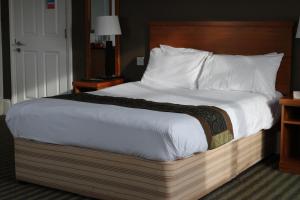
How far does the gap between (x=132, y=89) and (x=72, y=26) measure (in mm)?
1709

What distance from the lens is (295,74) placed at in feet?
15.3

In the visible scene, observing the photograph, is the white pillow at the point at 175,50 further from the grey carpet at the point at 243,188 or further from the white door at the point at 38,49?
the white door at the point at 38,49

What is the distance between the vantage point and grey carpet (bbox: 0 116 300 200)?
11.9 ft

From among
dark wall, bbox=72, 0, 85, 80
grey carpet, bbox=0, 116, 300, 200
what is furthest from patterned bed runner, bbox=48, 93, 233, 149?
dark wall, bbox=72, 0, 85, 80

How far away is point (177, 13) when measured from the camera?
5.31 m

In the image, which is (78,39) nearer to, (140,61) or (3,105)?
(140,61)

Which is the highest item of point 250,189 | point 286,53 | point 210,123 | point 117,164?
point 286,53

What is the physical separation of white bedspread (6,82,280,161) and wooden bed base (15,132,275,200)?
0.06m

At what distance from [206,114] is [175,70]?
4.95 feet

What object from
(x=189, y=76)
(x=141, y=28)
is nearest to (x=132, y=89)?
(x=189, y=76)

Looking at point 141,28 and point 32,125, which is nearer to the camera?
point 32,125

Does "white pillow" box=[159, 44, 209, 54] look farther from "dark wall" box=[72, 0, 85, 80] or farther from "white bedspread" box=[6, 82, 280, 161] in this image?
"dark wall" box=[72, 0, 85, 80]

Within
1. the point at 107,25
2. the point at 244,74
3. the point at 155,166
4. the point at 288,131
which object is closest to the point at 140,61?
the point at 107,25

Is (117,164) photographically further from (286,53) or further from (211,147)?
(286,53)
